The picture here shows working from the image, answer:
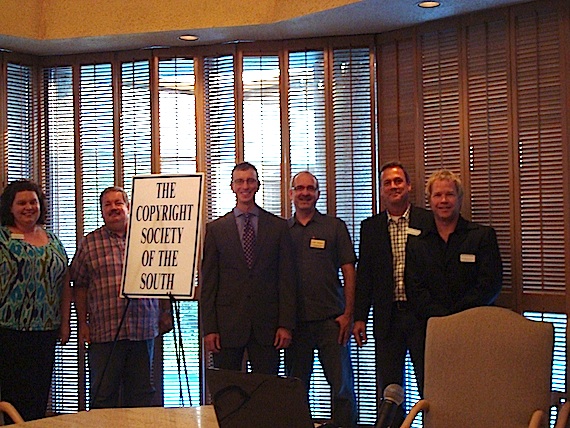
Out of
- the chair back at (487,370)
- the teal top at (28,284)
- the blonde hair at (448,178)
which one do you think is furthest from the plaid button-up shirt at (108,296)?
the chair back at (487,370)

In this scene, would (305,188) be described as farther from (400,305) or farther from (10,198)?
(10,198)

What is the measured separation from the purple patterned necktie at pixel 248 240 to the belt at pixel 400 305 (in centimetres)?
87

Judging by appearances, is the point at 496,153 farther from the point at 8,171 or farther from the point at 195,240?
the point at 8,171

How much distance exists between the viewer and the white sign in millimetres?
4496

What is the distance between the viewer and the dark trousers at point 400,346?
468cm

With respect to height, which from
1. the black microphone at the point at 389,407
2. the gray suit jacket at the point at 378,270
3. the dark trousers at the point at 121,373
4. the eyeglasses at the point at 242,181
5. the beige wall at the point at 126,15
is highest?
the beige wall at the point at 126,15

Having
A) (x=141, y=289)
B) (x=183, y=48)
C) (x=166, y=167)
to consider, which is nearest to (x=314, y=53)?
(x=183, y=48)

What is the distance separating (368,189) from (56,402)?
2795mm

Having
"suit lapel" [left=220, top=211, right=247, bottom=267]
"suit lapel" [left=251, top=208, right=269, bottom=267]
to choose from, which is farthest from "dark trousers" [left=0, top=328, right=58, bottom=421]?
"suit lapel" [left=251, top=208, right=269, bottom=267]

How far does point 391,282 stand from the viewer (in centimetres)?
477

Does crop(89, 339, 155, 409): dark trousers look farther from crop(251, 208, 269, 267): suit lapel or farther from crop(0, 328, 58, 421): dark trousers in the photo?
crop(251, 208, 269, 267): suit lapel

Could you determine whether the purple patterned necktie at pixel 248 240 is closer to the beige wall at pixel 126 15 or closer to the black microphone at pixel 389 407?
the beige wall at pixel 126 15

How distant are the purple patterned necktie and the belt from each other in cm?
87

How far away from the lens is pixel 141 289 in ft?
15.3
